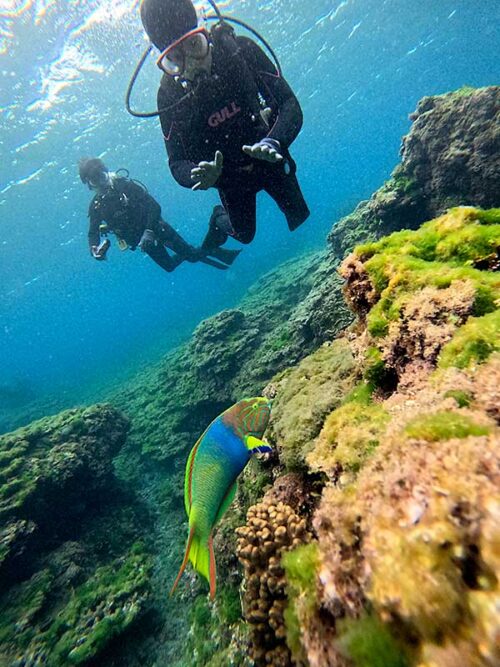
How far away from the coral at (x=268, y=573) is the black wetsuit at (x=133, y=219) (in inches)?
345

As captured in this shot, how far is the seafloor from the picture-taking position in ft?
2.72

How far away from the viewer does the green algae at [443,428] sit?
3.43ft

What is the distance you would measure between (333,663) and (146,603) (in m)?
5.31

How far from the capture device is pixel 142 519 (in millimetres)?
6891

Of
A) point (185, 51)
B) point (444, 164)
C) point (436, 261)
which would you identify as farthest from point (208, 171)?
point (444, 164)

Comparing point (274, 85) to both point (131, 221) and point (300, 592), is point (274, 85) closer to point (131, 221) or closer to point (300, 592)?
point (300, 592)

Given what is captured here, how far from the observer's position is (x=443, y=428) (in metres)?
1.08

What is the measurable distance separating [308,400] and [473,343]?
158 centimetres

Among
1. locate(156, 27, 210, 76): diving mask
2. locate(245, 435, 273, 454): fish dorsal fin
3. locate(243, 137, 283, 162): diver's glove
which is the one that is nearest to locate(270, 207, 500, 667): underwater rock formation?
locate(245, 435, 273, 454): fish dorsal fin

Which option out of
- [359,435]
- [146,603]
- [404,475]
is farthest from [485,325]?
[146,603]

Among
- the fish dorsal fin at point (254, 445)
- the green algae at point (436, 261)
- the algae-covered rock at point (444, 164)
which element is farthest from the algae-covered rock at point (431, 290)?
the algae-covered rock at point (444, 164)

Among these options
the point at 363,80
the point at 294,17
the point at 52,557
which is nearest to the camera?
the point at 52,557

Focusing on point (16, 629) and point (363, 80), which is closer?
point (16, 629)

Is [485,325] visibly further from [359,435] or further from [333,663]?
[333,663]
